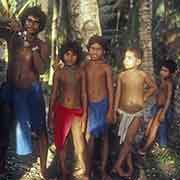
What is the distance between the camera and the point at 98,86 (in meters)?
5.25

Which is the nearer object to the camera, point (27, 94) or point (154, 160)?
point (27, 94)

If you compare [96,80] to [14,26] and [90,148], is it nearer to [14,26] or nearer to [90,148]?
[90,148]

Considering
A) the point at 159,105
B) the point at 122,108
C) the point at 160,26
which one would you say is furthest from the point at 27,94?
the point at 160,26

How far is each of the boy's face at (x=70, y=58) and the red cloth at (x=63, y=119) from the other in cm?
45

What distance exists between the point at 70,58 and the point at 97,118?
0.72 metres

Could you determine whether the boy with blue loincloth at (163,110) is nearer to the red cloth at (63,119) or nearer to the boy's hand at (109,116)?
the boy's hand at (109,116)

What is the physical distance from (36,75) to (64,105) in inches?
17.3

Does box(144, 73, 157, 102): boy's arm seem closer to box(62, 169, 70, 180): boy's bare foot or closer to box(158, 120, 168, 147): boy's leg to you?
box(158, 120, 168, 147): boy's leg

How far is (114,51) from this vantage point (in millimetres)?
11008

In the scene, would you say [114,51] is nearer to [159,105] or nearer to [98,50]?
[159,105]

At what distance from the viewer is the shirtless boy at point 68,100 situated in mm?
5137

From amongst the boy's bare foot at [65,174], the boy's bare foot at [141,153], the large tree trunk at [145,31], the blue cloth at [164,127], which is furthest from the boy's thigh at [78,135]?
the large tree trunk at [145,31]

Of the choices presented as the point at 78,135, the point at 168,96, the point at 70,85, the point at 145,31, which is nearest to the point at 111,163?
the point at 78,135

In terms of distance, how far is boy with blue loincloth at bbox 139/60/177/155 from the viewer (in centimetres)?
613
